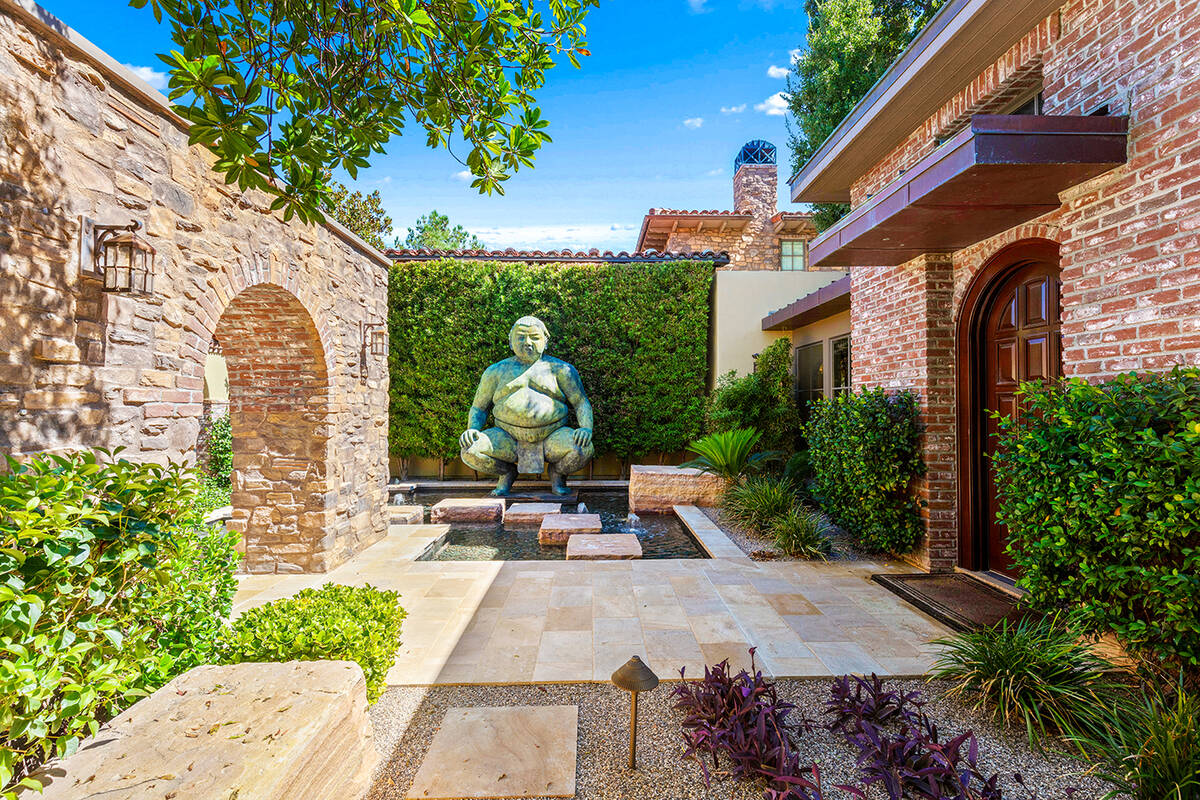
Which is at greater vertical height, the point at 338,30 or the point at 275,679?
the point at 338,30

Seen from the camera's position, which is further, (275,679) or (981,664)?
(981,664)

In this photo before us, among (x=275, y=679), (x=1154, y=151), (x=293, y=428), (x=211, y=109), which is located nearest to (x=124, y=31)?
(x=211, y=109)

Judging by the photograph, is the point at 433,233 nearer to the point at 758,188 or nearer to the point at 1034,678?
the point at 758,188

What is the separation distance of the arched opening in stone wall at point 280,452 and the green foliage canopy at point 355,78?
2.59 metres

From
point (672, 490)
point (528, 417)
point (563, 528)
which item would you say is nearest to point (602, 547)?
point (563, 528)

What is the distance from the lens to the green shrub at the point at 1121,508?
7.16 ft

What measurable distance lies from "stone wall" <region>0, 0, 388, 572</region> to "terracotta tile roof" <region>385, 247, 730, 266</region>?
202 inches

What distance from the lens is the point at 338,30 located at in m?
2.19

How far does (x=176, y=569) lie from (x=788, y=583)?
382 cm

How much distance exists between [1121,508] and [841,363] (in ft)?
20.2

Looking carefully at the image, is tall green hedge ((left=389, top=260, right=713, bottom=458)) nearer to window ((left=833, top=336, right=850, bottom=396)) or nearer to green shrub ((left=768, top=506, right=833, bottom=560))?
window ((left=833, top=336, right=850, bottom=396))

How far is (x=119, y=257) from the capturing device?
249cm

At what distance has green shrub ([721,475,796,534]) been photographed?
5.63 meters

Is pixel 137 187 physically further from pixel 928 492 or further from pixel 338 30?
pixel 928 492
